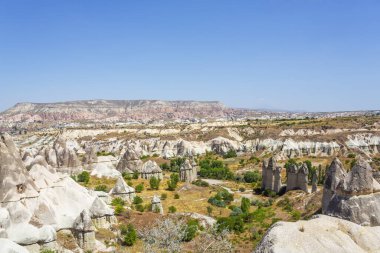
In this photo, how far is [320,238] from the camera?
1006cm

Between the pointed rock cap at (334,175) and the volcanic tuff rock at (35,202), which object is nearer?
the volcanic tuff rock at (35,202)

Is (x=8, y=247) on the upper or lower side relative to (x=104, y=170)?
upper

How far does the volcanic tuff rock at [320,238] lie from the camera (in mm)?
→ 9688

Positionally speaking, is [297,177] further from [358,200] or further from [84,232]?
[358,200]

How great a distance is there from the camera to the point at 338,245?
396 inches

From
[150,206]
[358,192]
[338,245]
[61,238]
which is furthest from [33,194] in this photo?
[338,245]

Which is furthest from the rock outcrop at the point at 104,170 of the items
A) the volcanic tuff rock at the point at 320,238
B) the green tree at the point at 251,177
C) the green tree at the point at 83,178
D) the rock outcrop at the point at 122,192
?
the volcanic tuff rock at the point at 320,238

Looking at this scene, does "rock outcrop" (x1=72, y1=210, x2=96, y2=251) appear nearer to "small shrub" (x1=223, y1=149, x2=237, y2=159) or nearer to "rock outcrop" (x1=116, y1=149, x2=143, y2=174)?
"rock outcrop" (x1=116, y1=149, x2=143, y2=174)

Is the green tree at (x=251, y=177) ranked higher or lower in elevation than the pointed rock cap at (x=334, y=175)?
lower

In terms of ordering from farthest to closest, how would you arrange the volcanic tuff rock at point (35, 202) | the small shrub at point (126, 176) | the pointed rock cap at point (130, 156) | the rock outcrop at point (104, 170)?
the pointed rock cap at point (130, 156)
the small shrub at point (126, 176)
the rock outcrop at point (104, 170)
the volcanic tuff rock at point (35, 202)

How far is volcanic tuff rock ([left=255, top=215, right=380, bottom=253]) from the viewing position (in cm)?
969

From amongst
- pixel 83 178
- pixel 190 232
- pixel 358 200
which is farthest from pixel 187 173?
pixel 358 200

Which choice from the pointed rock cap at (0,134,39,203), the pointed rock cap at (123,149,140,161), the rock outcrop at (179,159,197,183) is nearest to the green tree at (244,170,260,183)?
the rock outcrop at (179,159,197,183)

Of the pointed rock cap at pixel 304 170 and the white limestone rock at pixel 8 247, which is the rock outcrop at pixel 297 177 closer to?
the pointed rock cap at pixel 304 170
